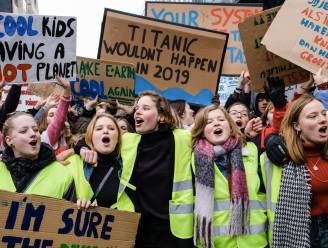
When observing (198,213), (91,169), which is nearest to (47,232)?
(91,169)

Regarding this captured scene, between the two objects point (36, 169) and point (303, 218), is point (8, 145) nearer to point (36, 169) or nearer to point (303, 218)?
point (36, 169)

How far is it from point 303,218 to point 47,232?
1.66 m

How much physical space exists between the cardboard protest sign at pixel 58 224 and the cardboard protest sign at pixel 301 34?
1.99 m

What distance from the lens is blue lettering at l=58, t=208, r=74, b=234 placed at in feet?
11.3

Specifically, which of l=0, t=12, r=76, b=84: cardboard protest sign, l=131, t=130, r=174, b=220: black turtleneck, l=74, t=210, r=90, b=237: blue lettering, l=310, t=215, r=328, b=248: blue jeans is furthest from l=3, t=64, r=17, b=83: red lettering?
l=310, t=215, r=328, b=248: blue jeans

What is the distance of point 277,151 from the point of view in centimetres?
352

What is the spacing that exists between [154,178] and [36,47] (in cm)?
192

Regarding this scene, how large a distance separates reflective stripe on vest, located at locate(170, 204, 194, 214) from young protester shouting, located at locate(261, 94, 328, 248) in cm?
54

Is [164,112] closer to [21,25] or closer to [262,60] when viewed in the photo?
[262,60]

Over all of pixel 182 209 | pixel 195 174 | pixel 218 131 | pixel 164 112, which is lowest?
pixel 182 209

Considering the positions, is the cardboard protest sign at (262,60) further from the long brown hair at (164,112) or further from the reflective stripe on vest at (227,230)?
the reflective stripe on vest at (227,230)

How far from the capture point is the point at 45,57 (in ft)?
16.1

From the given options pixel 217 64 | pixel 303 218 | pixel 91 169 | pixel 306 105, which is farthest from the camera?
pixel 217 64

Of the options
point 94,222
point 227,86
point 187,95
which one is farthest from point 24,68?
point 227,86
